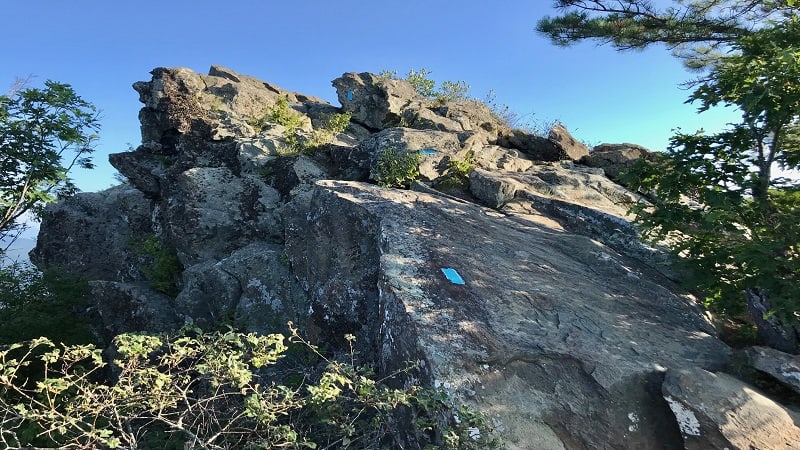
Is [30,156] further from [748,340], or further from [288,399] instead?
[748,340]

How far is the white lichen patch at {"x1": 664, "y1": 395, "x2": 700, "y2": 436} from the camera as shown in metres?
4.39

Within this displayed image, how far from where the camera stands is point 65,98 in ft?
30.7

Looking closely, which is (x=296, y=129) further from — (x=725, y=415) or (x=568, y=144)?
(x=725, y=415)

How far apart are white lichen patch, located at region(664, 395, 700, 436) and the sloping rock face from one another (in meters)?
0.26

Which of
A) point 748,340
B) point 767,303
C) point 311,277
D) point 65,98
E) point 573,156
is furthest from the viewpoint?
point 573,156

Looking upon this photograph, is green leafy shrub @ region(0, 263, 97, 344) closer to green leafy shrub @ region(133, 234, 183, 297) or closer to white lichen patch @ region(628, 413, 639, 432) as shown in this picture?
green leafy shrub @ region(133, 234, 183, 297)

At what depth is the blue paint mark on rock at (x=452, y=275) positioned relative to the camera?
618 cm

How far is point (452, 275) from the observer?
6.26m

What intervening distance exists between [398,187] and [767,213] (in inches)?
260

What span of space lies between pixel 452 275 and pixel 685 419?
3066mm

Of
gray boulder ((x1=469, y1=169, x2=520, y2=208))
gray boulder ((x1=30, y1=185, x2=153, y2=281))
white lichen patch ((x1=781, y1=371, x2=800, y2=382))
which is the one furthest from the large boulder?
gray boulder ((x1=30, y1=185, x2=153, y2=281))

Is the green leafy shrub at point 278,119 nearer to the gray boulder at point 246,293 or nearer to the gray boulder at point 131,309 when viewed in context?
the gray boulder at point 246,293

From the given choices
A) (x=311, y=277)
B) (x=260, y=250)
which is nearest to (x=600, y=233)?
(x=311, y=277)

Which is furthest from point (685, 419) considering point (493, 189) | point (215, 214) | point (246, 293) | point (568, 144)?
point (568, 144)
